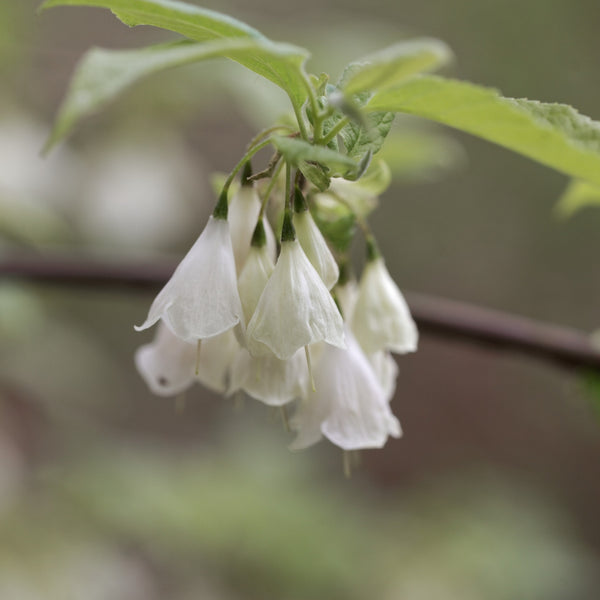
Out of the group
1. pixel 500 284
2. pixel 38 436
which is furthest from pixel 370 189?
pixel 500 284

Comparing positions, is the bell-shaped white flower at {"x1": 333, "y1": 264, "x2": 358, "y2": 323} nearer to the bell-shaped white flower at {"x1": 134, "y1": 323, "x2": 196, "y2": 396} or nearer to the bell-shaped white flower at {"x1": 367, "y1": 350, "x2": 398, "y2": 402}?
the bell-shaped white flower at {"x1": 367, "y1": 350, "x2": 398, "y2": 402}

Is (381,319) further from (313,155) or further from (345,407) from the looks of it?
(313,155)

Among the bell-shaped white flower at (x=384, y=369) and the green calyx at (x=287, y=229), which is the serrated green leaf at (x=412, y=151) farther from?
the green calyx at (x=287, y=229)

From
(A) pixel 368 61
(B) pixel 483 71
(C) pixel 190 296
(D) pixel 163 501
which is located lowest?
(D) pixel 163 501

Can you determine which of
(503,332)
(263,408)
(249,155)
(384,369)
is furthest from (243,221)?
(263,408)

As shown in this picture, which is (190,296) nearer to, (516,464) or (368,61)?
(368,61)

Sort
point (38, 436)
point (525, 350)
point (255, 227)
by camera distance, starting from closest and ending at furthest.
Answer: point (255, 227) → point (525, 350) → point (38, 436)

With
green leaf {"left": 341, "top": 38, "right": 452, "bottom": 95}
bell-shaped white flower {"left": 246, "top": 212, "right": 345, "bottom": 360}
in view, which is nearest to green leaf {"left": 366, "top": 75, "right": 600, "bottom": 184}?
green leaf {"left": 341, "top": 38, "right": 452, "bottom": 95}
